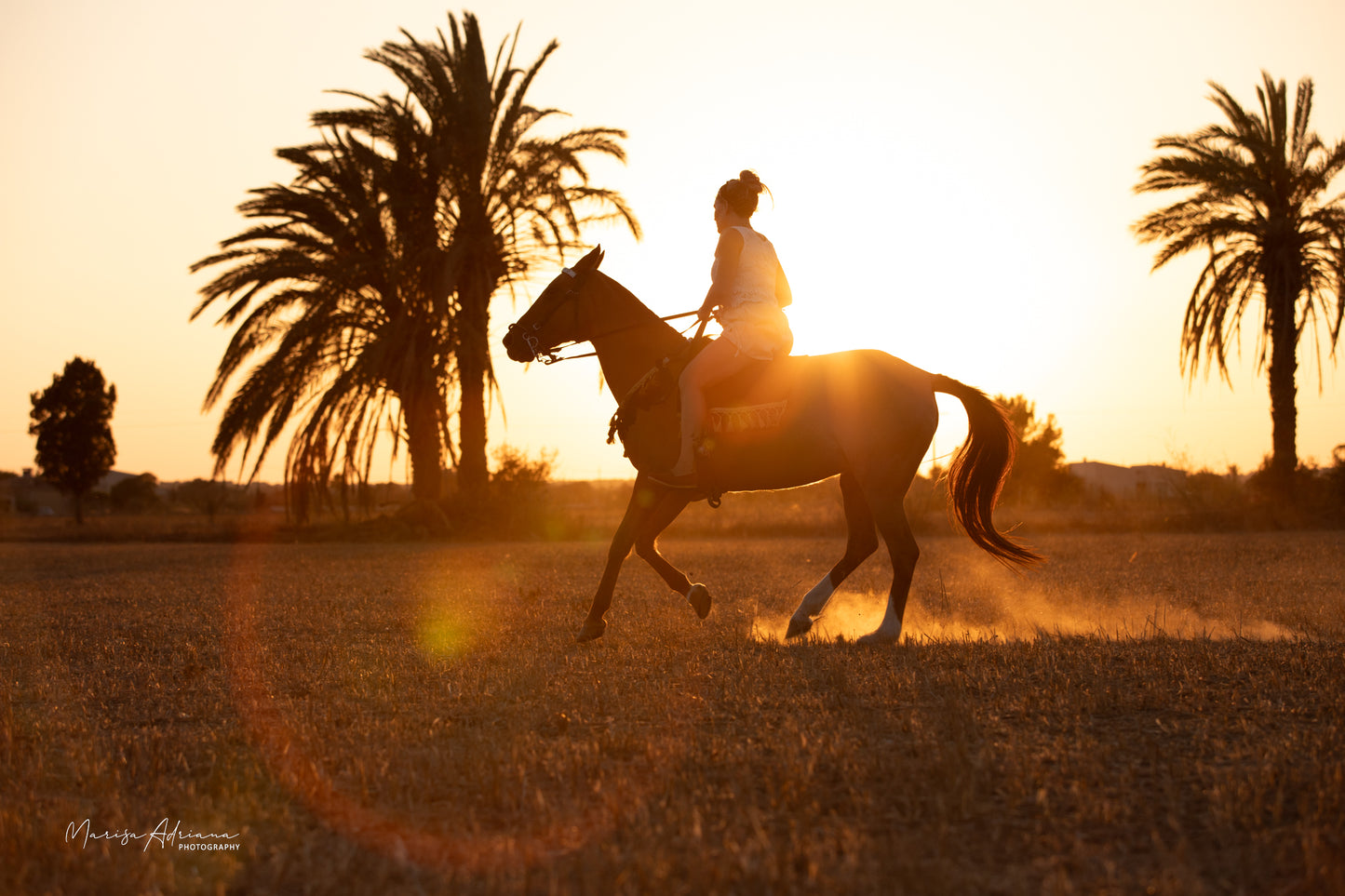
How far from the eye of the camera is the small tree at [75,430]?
1950 inches

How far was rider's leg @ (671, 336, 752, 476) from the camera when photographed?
6.22 m

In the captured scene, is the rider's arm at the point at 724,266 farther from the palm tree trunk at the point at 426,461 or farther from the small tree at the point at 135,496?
the small tree at the point at 135,496

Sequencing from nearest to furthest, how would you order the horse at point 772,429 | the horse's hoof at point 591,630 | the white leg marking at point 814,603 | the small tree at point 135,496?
the horse's hoof at point 591,630 < the horse at point 772,429 < the white leg marking at point 814,603 < the small tree at point 135,496

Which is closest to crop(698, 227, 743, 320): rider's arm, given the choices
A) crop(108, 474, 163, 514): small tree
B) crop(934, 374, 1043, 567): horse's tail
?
crop(934, 374, 1043, 567): horse's tail

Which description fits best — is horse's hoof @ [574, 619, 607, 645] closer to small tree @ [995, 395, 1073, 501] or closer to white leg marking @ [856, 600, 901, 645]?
white leg marking @ [856, 600, 901, 645]

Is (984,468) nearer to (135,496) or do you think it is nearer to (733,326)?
(733,326)

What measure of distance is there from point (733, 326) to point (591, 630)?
2105 mm

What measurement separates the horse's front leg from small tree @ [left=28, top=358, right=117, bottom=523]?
1985 inches

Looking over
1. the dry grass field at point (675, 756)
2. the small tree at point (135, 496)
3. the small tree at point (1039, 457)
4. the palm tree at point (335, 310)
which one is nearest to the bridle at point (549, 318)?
the dry grass field at point (675, 756)

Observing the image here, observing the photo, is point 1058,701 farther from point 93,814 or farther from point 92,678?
point 92,678

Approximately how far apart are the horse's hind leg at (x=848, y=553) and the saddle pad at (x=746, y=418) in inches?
30.2

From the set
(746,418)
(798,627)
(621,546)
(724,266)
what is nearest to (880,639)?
(798,627)

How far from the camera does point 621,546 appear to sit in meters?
6.43

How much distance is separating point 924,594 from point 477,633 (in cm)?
473
